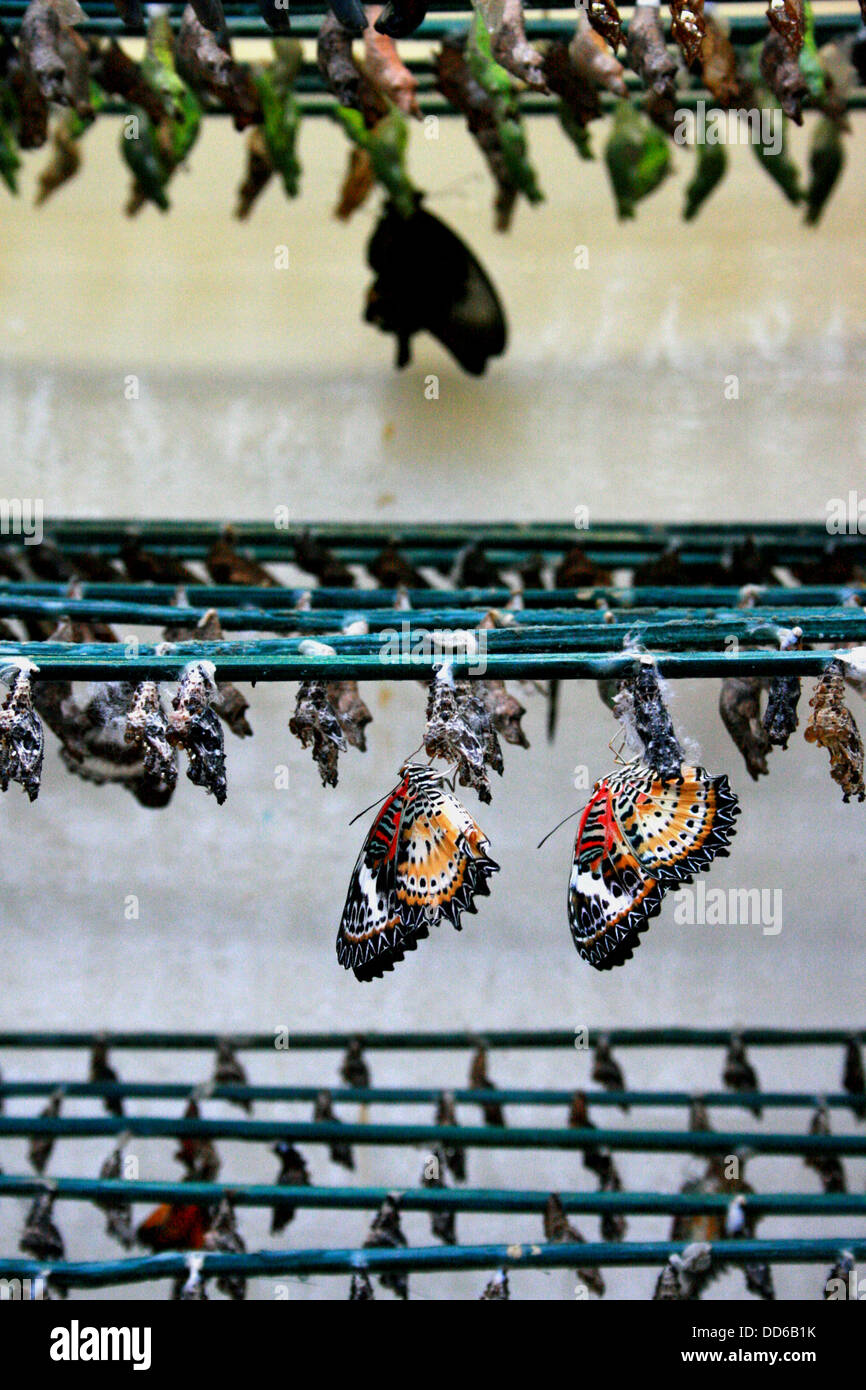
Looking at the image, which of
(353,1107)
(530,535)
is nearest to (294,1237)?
(353,1107)

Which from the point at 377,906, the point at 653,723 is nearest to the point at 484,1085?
the point at 377,906

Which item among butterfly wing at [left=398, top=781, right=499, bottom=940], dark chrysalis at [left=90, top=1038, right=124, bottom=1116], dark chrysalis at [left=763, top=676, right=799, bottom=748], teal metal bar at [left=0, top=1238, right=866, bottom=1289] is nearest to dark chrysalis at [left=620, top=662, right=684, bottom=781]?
dark chrysalis at [left=763, top=676, right=799, bottom=748]

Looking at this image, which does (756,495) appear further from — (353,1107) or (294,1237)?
(294,1237)

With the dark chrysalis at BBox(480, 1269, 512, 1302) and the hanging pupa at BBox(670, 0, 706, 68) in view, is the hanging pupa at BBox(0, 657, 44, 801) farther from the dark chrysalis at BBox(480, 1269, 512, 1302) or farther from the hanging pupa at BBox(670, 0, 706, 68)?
the hanging pupa at BBox(670, 0, 706, 68)

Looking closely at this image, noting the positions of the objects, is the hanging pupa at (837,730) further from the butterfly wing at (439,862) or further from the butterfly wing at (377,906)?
the butterfly wing at (377,906)

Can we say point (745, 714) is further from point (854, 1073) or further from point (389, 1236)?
point (854, 1073)
